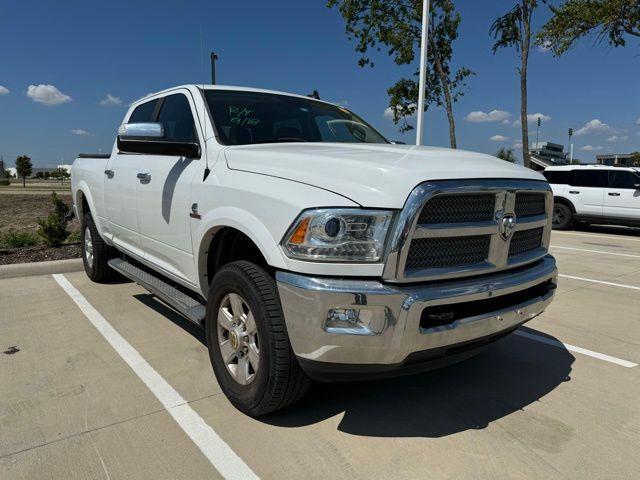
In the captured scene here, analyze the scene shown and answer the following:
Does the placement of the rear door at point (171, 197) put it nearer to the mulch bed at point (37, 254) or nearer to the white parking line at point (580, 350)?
the white parking line at point (580, 350)

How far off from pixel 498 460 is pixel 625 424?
962 millimetres

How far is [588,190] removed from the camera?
1387 cm

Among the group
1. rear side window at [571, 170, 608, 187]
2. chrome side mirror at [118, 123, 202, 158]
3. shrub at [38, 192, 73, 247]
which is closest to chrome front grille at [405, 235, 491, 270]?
chrome side mirror at [118, 123, 202, 158]

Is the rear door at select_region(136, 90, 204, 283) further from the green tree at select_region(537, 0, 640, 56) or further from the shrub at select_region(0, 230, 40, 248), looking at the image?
the green tree at select_region(537, 0, 640, 56)

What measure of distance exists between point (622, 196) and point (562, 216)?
158 centimetres

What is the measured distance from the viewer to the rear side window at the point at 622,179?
43.0ft

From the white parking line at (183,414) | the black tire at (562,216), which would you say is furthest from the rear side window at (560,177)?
the white parking line at (183,414)

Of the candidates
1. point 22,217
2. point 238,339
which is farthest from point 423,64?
point 22,217

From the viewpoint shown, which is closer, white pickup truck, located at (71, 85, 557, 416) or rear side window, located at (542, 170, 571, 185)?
white pickup truck, located at (71, 85, 557, 416)

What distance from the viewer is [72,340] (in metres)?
4.09

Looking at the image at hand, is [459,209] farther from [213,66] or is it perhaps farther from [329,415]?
[213,66]

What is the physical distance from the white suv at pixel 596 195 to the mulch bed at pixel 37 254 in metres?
11.9

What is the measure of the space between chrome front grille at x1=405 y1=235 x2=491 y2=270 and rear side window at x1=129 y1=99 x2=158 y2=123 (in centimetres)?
322

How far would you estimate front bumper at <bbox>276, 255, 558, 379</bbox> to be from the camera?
225 cm
